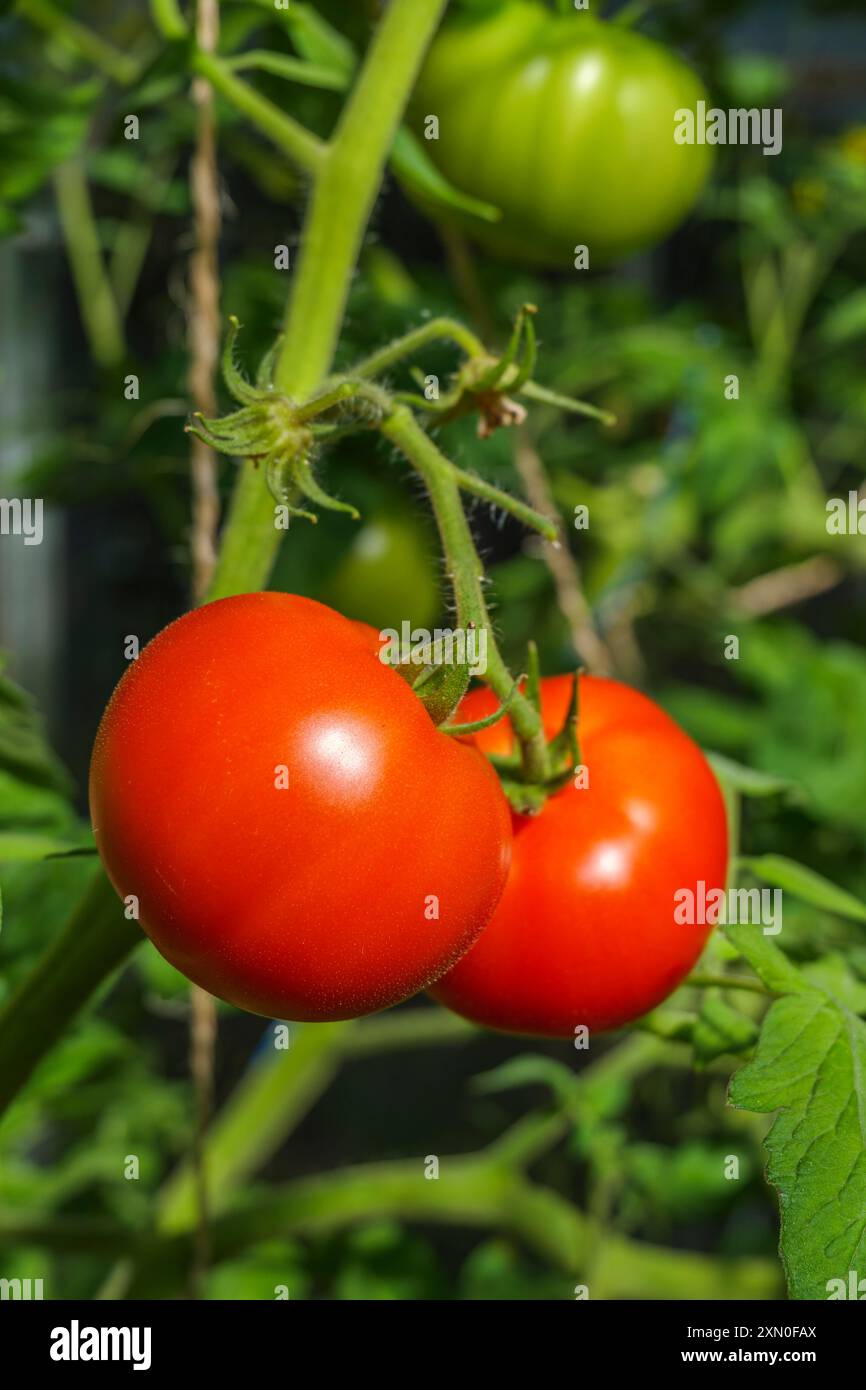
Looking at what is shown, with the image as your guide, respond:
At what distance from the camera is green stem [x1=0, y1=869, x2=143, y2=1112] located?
499 millimetres

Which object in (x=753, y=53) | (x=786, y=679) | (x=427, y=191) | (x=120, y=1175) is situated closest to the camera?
(x=427, y=191)

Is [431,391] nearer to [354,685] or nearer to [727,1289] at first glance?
[354,685]

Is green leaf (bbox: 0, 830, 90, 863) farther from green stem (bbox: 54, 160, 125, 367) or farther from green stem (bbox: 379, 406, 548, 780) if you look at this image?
green stem (bbox: 54, 160, 125, 367)

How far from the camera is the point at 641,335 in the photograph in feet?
3.67

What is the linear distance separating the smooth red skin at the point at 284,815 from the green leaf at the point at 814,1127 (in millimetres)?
129

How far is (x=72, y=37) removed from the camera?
3.00 feet

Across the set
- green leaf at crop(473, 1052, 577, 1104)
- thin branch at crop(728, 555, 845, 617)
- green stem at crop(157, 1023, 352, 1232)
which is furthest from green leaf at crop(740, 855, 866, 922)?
thin branch at crop(728, 555, 845, 617)

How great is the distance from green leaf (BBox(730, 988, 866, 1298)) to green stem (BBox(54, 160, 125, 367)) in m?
0.87

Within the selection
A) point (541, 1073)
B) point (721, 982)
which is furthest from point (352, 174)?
point (541, 1073)

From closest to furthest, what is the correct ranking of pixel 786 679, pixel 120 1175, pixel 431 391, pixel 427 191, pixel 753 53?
pixel 431 391, pixel 427 191, pixel 120 1175, pixel 786 679, pixel 753 53

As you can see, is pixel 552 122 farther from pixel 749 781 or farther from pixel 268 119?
pixel 749 781

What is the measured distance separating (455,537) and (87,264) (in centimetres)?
92

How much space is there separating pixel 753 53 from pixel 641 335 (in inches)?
37.5

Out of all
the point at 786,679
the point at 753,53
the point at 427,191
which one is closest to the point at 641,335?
the point at 786,679
